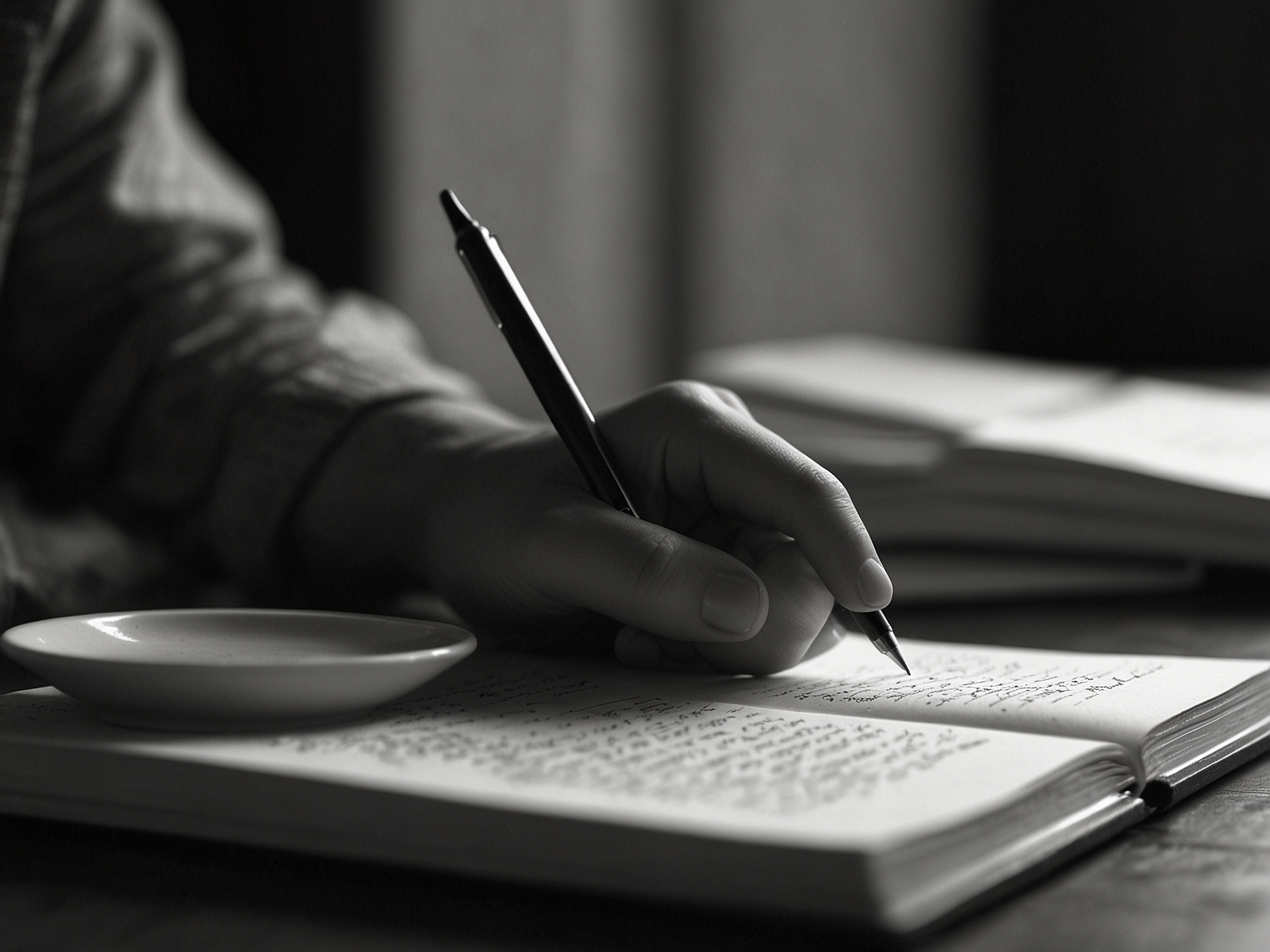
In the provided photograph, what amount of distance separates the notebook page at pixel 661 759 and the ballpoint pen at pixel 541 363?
12 centimetres

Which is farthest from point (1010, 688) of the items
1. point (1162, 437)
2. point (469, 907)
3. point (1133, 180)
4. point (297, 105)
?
point (1133, 180)

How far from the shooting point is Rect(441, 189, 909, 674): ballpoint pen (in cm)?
62

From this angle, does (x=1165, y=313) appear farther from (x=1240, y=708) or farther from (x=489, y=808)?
(x=489, y=808)

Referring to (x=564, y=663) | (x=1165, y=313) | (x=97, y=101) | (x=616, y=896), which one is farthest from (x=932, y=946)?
(x=1165, y=313)

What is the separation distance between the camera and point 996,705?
1.73 ft

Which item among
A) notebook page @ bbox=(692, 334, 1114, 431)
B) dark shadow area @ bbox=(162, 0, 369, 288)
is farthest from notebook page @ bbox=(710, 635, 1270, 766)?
dark shadow area @ bbox=(162, 0, 369, 288)

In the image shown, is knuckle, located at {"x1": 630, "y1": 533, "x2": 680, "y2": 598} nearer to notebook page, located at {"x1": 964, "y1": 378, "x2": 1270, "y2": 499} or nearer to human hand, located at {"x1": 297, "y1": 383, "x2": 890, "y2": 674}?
human hand, located at {"x1": 297, "y1": 383, "x2": 890, "y2": 674}

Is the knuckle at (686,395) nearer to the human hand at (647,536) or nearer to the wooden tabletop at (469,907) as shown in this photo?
the human hand at (647,536)

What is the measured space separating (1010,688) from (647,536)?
153 mm

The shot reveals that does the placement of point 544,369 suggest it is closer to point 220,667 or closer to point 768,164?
point 220,667

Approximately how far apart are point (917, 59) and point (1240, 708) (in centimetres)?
215

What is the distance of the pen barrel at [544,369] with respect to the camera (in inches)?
24.4

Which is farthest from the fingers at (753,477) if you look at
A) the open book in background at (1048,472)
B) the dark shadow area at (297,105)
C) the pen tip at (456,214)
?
the dark shadow area at (297,105)

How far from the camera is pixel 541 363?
626 mm
